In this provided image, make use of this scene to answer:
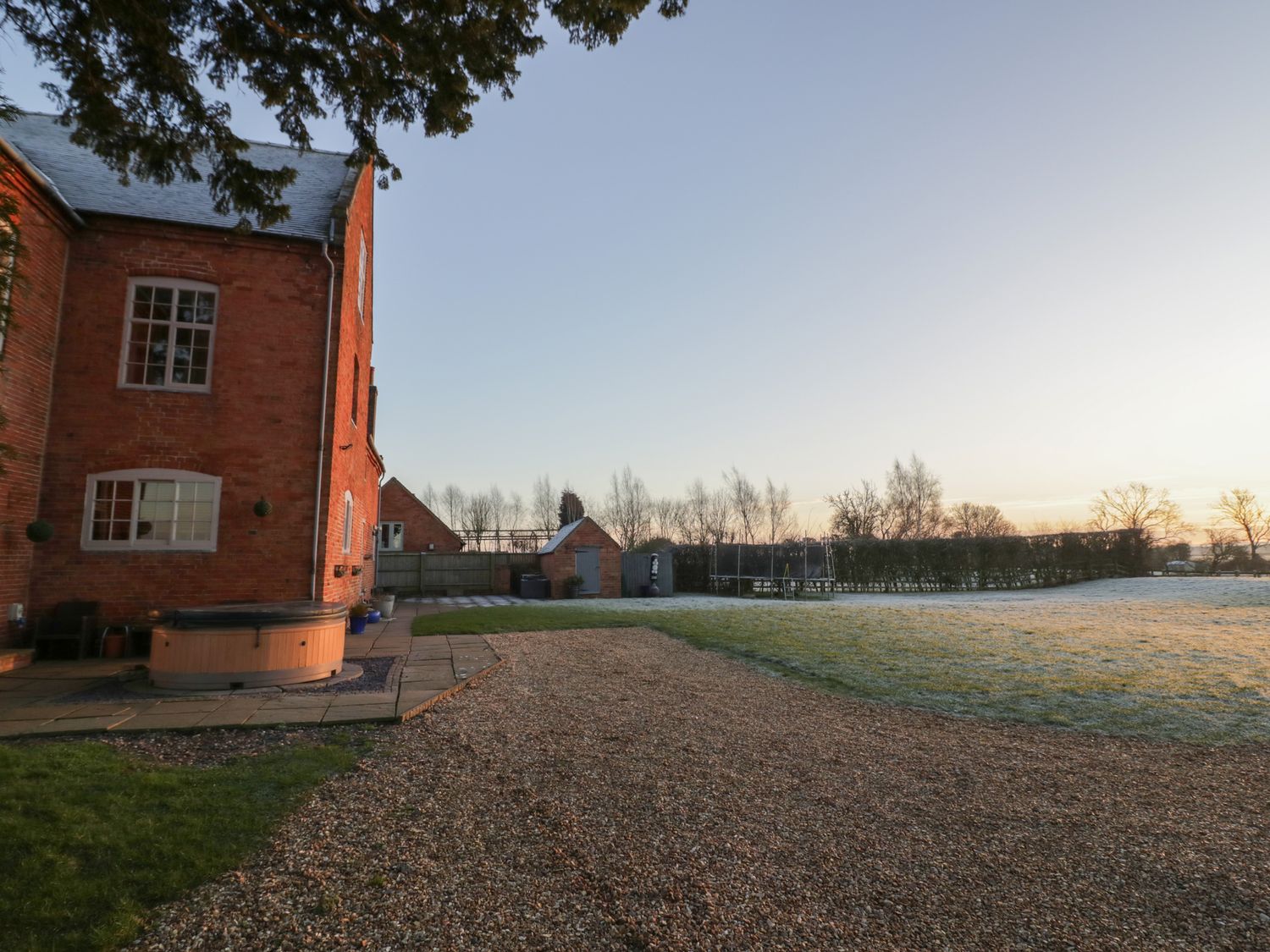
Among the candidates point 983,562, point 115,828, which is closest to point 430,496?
point 983,562

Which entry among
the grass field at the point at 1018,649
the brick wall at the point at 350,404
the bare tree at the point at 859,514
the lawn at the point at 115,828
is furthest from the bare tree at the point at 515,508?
the lawn at the point at 115,828

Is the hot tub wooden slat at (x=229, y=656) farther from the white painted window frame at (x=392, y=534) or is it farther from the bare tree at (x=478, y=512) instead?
the bare tree at (x=478, y=512)

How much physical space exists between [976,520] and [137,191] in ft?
185

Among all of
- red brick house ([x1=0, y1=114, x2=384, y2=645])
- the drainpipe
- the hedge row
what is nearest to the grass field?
the drainpipe

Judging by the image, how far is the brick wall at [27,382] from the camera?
877cm

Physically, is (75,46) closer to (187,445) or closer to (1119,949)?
(187,445)

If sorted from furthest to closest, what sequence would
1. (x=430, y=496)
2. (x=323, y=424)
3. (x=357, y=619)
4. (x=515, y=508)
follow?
1. (x=430, y=496)
2. (x=515, y=508)
3. (x=357, y=619)
4. (x=323, y=424)

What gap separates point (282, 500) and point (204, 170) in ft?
20.5

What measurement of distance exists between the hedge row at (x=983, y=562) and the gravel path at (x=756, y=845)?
2228 centimetres

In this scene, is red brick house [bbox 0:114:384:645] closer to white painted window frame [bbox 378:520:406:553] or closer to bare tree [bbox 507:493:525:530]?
white painted window frame [bbox 378:520:406:553]

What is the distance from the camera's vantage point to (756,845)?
3.65 metres

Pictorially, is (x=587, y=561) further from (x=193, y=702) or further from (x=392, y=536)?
(x=193, y=702)

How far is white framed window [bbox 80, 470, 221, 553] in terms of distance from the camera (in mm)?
9758

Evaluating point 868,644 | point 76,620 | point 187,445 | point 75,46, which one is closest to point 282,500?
point 187,445
